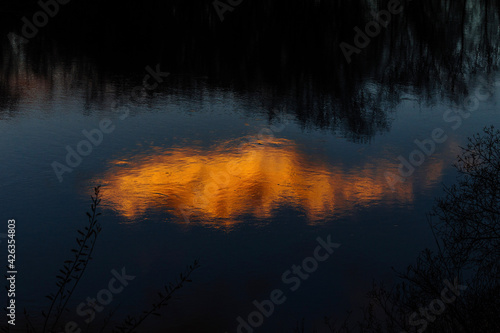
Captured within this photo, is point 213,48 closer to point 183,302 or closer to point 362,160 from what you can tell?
point 362,160

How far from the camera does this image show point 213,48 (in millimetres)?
37188

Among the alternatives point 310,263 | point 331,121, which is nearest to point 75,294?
point 310,263

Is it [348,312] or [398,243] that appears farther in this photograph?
[398,243]

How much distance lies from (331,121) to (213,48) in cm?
1470
